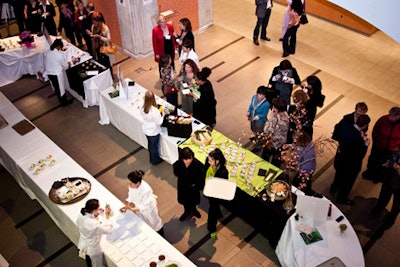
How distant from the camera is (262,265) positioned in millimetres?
5707

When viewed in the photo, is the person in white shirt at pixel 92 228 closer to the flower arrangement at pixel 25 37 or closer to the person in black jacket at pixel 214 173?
Result: the person in black jacket at pixel 214 173

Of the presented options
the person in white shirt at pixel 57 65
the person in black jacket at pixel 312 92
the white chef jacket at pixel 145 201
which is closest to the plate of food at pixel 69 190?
the white chef jacket at pixel 145 201

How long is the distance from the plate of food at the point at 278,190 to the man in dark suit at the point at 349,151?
42.4 inches

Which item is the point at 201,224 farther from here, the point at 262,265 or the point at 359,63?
the point at 359,63

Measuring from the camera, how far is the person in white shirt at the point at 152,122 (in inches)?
249

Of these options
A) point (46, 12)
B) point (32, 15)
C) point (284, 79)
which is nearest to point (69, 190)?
point (284, 79)

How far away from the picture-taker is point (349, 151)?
19.7 feet

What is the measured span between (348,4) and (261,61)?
5.98 metres

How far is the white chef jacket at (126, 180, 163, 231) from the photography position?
5219 mm

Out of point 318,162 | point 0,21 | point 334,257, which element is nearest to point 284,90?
point 318,162

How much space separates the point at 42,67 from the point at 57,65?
156cm

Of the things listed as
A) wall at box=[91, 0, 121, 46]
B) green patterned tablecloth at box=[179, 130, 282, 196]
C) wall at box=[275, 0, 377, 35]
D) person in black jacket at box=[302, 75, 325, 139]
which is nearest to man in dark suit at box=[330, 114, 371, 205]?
person in black jacket at box=[302, 75, 325, 139]

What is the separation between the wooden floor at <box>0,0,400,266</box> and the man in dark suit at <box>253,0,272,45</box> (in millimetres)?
261

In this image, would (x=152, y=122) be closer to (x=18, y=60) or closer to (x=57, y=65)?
(x=57, y=65)
